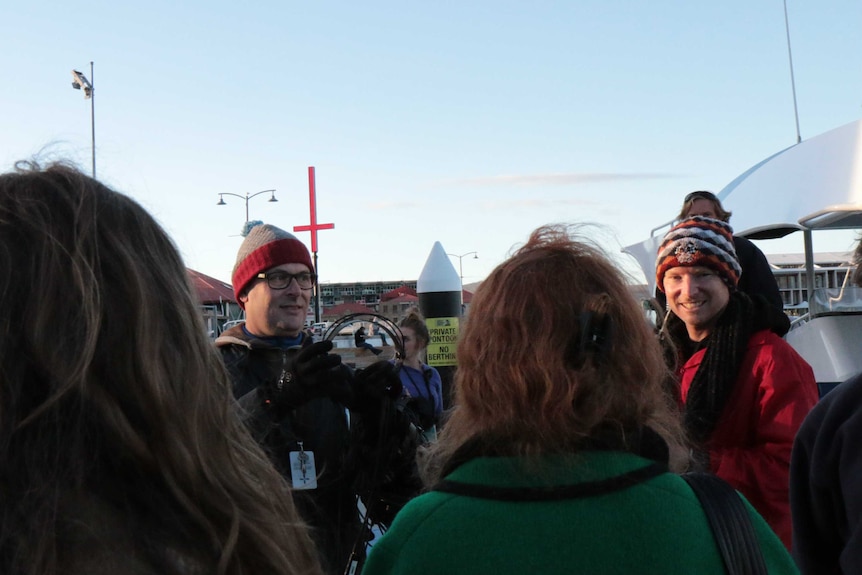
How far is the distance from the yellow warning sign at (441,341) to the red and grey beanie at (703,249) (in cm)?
660

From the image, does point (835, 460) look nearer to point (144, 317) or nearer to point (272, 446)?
point (144, 317)

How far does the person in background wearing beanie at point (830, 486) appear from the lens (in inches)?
70.7

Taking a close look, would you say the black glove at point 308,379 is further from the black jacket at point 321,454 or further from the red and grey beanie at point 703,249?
the red and grey beanie at point 703,249

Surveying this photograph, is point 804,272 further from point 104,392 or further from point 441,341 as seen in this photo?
point 104,392

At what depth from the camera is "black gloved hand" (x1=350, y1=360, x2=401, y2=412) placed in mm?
2879

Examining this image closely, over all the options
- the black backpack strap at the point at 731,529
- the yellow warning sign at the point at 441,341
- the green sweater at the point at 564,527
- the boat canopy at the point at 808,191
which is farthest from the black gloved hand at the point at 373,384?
the yellow warning sign at the point at 441,341

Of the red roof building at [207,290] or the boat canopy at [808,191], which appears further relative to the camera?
the boat canopy at [808,191]

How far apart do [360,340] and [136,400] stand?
2.01 meters

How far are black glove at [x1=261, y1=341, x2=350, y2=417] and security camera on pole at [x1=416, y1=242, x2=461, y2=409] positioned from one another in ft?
22.9

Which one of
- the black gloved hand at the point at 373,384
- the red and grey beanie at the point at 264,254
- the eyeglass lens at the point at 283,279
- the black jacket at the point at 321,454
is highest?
the red and grey beanie at the point at 264,254

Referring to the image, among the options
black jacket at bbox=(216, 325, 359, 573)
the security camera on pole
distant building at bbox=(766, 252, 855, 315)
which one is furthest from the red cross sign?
black jacket at bbox=(216, 325, 359, 573)

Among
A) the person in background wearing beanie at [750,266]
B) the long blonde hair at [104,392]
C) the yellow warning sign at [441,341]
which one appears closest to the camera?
the long blonde hair at [104,392]

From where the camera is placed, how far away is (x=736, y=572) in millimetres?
1479

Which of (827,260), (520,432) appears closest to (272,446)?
(520,432)
